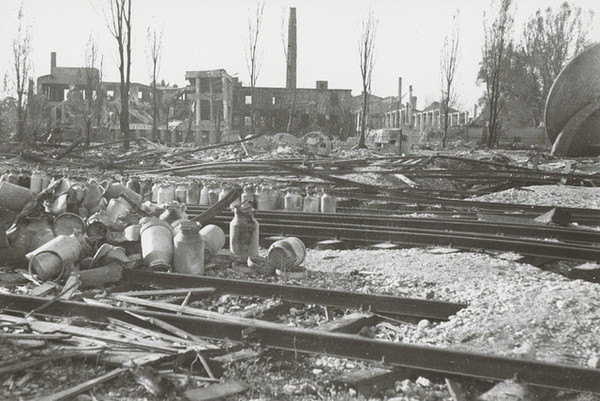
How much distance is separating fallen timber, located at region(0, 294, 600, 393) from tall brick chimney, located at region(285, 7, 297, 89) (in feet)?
162

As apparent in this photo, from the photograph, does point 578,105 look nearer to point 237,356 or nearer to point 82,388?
point 237,356

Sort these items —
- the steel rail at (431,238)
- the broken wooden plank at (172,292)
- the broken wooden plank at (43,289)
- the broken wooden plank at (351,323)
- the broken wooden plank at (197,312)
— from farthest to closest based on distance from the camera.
→ the steel rail at (431,238) < the broken wooden plank at (172,292) < the broken wooden plank at (43,289) < the broken wooden plank at (351,323) < the broken wooden plank at (197,312)

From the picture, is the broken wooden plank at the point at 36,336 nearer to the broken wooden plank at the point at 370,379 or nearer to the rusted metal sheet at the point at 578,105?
the broken wooden plank at the point at 370,379

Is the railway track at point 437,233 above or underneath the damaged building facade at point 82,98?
underneath

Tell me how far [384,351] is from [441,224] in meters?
4.93

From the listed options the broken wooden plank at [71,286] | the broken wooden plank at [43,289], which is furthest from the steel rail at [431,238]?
the broken wooden plank at [43,289]

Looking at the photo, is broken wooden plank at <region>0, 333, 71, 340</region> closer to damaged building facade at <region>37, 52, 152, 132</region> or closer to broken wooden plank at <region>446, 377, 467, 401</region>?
broken wooden plank at <region>446, 377, 467, 401</region>

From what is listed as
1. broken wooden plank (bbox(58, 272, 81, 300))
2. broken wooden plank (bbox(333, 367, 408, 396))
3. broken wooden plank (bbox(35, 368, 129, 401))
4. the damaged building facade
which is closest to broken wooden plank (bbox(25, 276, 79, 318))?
broken wooden plank (bbox(58, 272, 81, 300))

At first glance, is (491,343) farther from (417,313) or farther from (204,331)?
(204,331)

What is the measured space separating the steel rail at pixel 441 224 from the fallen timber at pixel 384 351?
4.18m

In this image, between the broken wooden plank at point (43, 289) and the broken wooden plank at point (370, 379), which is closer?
the broken wooden plank at point (370, 379)

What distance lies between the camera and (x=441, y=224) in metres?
8.12

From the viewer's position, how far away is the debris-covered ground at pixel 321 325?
3088 mm

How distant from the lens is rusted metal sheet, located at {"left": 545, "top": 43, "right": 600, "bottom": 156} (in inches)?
875
